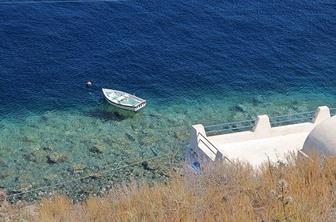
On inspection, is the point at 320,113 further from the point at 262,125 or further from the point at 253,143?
the point at 253,143

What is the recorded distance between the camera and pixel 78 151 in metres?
33.2

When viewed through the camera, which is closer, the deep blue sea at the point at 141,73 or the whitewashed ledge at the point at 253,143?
the whitewashed ledge at the point at 253,143

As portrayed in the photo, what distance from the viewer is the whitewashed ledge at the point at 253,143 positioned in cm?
2262

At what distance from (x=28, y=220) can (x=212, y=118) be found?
2503cm

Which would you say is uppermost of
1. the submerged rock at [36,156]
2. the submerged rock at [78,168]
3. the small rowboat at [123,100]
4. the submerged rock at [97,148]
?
the small rowboat at [123,100]

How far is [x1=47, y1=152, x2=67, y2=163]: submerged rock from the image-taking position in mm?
31691

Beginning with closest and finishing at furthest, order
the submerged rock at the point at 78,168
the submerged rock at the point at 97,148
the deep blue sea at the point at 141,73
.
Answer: the submerged rock at the point at 78,168, the submerged rock at the point at 97,148, the deep blue sea at the point at 141,73

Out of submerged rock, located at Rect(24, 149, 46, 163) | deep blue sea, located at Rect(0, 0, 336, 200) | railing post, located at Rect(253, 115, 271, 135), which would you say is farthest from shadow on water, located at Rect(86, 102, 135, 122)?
railing post, located at Rect(253, 115, 271, 135)

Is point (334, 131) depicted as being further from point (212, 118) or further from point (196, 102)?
point (196, 102)

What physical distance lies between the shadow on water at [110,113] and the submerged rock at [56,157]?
6.09 meters

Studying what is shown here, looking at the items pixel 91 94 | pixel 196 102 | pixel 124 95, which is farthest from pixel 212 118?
pixel 91 94

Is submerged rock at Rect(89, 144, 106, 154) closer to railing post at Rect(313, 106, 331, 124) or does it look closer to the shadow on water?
the shadow on water

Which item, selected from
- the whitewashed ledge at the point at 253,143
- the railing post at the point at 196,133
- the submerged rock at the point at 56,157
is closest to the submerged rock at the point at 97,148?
the submerged rock at the point at 56,157

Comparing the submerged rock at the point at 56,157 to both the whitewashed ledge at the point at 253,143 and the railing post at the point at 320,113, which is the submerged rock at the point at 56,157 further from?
the railing post at the point at 320,113
